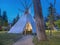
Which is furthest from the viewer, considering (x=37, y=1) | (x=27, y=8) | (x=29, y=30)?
(x=27, y=8)

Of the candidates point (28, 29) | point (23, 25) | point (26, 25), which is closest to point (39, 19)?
point (23, 25)

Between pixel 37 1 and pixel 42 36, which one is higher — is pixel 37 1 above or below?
above

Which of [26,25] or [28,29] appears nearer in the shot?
[26,25]

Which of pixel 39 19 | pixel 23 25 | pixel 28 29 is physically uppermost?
pixel 23 25

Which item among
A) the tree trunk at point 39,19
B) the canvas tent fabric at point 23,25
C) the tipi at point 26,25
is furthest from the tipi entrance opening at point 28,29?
the tree trunk at point 39,19

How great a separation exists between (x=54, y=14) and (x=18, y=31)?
15494mm

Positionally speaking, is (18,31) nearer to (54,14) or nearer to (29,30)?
(29,30)

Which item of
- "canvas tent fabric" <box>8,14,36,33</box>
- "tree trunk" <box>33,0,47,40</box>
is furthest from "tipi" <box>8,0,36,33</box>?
"tree trunk" <box>33,0,47,40</box>

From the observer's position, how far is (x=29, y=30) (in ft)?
82.4

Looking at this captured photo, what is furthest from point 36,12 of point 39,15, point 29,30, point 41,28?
point 29,30

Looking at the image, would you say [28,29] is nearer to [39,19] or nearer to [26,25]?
[26,25]

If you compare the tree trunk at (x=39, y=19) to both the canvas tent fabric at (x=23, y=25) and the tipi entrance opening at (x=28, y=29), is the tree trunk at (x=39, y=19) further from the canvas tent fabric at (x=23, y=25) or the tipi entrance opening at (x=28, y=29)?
the tipi entrance opening at (x=28, y=29)

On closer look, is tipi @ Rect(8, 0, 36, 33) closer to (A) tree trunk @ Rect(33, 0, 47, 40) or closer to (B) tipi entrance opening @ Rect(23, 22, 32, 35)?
(B) tipi entrance opening @ Rect(23, 22, 32, 35)

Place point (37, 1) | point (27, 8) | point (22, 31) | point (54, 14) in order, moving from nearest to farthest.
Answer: point (37, 1) → point (22, 31) → point (27, 8) → point (54, 14)
